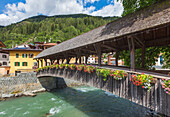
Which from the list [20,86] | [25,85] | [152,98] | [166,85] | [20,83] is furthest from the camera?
[25,85]

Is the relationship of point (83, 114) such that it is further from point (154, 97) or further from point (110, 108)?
point (154, 97)

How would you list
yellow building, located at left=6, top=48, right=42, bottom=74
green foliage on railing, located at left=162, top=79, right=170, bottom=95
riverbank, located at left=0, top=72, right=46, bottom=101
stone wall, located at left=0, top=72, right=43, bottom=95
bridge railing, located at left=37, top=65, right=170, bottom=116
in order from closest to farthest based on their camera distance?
green foliage on railing, located at left=162, top=79, right=170, bottom=95
bridge railing, located at left=37, top=65, right=170, bottom=116
riverbank, located at left=0, top=72, right=46, bottom=101
stone wall, located at left=0, top=72, right=43, bottom=95
yellow building, located at left=6, top=48, right=42, bottom=74

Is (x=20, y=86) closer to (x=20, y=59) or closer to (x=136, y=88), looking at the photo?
(x=20, y=59)

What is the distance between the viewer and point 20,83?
17719 millimetres

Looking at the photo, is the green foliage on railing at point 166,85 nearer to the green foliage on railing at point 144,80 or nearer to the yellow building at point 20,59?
the green foliage on railing at point 144,80

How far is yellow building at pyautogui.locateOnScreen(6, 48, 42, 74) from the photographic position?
25.2 metres

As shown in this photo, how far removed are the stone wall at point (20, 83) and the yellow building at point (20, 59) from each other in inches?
340

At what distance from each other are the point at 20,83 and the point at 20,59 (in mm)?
10228


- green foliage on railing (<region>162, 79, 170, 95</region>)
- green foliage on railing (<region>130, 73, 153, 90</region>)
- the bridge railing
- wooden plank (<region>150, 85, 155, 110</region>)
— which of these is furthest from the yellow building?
green foliage on railing (<region>162, 79, 170, 95</region>)

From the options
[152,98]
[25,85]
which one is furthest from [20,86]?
[152,98]

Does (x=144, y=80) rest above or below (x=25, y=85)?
above

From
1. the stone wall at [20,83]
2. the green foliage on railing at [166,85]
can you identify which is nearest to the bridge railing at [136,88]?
the green foliage on railing at [166,85]

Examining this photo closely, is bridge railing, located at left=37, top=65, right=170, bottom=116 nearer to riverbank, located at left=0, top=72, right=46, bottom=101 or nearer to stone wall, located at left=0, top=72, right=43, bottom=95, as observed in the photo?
riverbank, located at left=0, top=72, right=46, bottom=101

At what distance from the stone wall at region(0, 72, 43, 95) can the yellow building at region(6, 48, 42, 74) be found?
863cm
